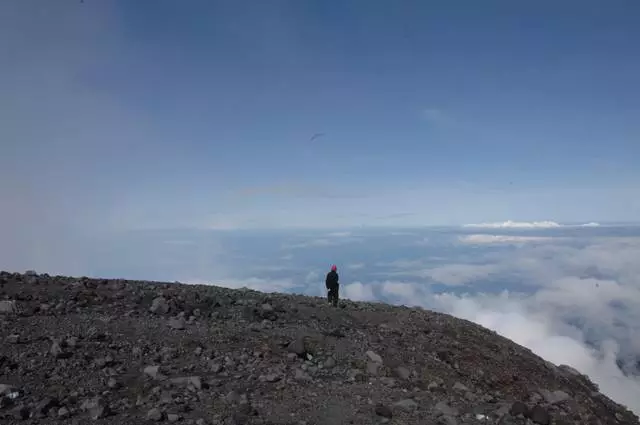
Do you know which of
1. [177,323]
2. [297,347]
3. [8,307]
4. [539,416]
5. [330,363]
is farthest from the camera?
[177,323]

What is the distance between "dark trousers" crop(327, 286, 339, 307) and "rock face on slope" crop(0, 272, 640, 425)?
1935 millimetres

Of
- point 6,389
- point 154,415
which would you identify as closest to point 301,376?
point 154,415

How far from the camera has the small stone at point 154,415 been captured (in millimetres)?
8109

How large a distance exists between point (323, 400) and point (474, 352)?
929 cm

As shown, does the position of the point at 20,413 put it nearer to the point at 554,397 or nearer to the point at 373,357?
the point at 373,357

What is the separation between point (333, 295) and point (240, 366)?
1025cm

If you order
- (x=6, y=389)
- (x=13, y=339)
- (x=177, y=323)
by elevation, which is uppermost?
(x=13, y=339)

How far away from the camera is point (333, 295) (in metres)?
21.0

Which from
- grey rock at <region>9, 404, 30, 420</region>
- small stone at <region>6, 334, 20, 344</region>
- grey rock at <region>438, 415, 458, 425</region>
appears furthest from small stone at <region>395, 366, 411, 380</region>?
small stone at <region>6, 334, 20, 344</region>

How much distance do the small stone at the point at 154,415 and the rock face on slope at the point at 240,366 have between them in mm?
20

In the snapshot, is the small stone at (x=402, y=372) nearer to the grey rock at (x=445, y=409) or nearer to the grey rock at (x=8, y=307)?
the grey rock at (x=445, y=409)

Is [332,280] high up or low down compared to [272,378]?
up

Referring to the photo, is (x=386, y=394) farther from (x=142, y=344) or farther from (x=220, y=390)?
(x=142, y=344)

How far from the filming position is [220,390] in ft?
31.6
